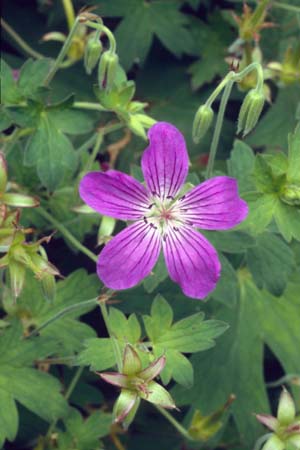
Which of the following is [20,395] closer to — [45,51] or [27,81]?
[27,81]

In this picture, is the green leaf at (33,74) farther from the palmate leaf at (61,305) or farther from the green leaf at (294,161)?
the green leaf at (294,161)

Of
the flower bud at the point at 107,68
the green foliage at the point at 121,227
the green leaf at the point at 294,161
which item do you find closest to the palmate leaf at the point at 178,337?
the green foliage at the point at 121,227

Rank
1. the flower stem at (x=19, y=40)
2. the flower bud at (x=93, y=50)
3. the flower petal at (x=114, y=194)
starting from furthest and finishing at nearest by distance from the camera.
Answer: the flower stem at (x=19, y=40) → the flower bud at (x=93, y=50) → the flower petal at (x=114, y=194)

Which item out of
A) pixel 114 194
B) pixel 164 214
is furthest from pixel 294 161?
pixel 114 194

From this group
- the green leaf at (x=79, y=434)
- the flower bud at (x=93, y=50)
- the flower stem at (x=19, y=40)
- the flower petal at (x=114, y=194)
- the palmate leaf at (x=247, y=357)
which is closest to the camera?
the flower petal at (x=114, y=194)

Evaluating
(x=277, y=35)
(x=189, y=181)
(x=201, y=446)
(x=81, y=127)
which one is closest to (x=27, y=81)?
(x=81, y=127)

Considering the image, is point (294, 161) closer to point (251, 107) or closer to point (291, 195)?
point (291, 195)

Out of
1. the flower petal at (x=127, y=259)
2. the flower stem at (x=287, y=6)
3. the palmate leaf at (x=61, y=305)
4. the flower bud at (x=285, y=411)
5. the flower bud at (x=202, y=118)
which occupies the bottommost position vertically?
the palmate leaf at (x=61, y=305)
